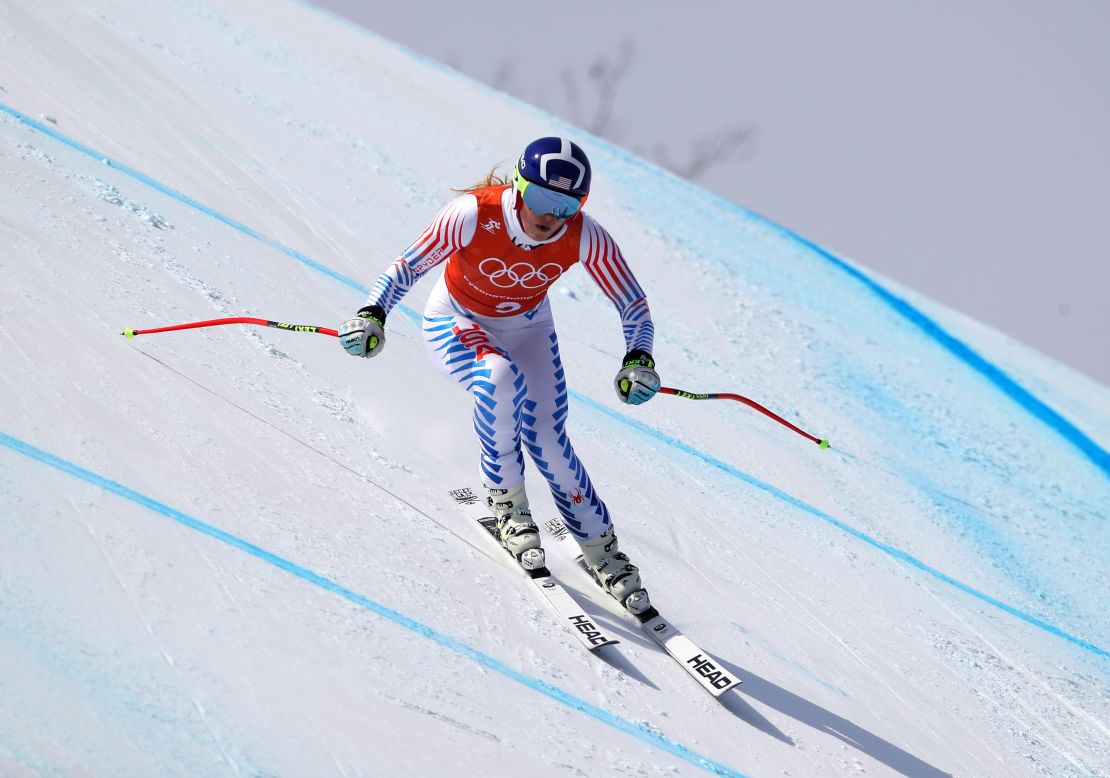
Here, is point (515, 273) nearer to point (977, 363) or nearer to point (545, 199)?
point (545, 199)

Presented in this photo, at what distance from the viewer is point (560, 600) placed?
123 inches

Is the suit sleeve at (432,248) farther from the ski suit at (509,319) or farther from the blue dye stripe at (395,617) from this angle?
the blue dye stripe at (395,617)

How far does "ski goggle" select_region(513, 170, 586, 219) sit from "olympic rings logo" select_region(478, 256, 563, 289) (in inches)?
8.0

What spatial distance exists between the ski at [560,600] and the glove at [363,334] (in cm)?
71

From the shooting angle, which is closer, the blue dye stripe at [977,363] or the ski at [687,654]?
the ski at [687,654]

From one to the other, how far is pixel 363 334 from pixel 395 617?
777 millimetres

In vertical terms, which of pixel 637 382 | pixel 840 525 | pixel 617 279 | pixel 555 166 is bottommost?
pixel 637 382

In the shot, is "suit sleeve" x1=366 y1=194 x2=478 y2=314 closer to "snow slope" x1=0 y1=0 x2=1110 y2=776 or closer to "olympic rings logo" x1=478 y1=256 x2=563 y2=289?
"olympic rings logo" x1=478 y1=256 x2=563 y2=289

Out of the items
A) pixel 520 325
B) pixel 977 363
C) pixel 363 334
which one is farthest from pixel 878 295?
pixel 363 334

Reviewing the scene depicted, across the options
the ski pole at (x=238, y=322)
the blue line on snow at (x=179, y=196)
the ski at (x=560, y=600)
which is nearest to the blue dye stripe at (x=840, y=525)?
the blue line on snow at (x=179, y=196)

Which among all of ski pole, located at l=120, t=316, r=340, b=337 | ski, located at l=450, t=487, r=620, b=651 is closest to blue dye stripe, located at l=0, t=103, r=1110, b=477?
ski pole, located at l=120, t=316, r=340, b=337

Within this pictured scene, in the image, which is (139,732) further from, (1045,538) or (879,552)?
(1045,538)

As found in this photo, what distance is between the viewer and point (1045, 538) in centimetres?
572

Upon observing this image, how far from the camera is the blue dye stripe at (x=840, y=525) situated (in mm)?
4641
